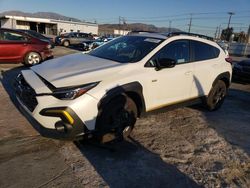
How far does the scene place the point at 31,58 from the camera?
10.3m

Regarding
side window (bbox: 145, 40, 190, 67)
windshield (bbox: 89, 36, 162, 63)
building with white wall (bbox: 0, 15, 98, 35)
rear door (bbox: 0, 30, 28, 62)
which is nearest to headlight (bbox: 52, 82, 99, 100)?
windshield (bbox: 89, 36, 162, 63)

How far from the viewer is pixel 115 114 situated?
12.6ft

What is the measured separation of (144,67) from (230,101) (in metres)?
4.27

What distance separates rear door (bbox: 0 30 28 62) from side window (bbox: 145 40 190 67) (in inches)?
282

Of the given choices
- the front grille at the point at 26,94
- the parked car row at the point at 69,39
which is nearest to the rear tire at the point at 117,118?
the front grille at the point at 26,94

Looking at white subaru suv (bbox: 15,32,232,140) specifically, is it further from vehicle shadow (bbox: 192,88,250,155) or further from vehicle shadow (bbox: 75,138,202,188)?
vehicle shadow (bbox: 192,88,250,155)

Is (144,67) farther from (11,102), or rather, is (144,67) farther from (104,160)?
(11,102)

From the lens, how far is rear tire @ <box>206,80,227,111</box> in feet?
19.1

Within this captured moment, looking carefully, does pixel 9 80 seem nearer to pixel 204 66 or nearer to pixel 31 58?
pixel 31 58

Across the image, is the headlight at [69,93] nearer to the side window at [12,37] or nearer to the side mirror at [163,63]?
the side mirror at [163,63]

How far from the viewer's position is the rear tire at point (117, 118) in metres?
3.69

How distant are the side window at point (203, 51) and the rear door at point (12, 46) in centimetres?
721

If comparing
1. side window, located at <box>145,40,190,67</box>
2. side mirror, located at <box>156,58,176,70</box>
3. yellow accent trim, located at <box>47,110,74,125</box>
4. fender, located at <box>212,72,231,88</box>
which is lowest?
yellow accent trim, located at <box>47,110,74,125</box>

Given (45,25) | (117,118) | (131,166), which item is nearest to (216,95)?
(117,118)
